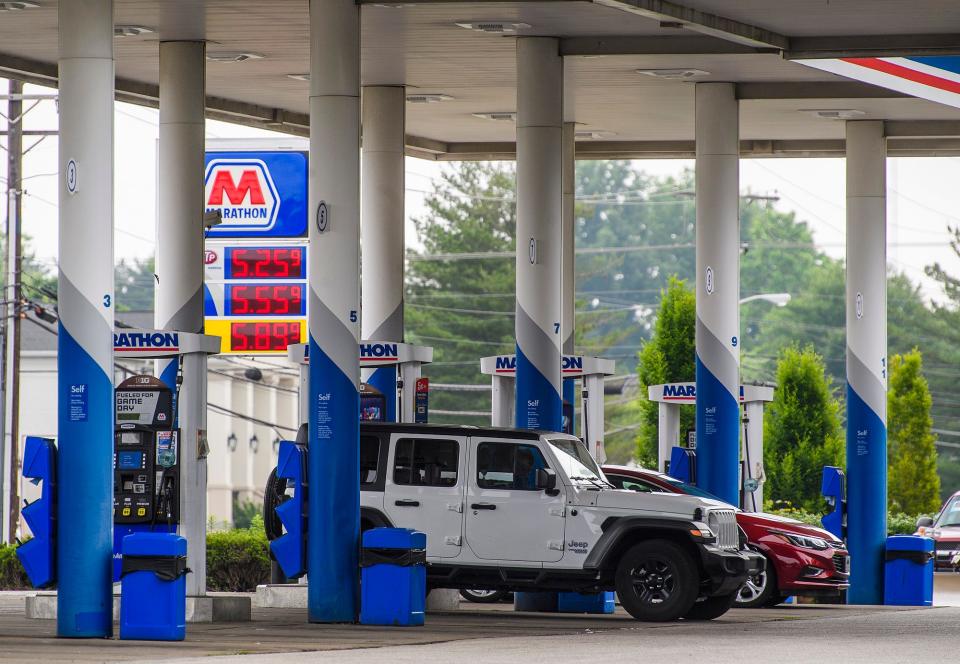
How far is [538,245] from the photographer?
22.2 m

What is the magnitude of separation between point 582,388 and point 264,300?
6.55m

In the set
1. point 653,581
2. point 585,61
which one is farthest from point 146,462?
point 585,61

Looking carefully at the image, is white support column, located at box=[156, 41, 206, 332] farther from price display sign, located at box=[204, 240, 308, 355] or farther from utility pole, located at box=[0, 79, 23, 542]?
utility pole, located at box=[0, 79, 23, 542]

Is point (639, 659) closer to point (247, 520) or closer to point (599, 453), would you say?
point (599, 453)

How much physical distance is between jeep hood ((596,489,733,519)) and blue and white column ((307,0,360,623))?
2.51m

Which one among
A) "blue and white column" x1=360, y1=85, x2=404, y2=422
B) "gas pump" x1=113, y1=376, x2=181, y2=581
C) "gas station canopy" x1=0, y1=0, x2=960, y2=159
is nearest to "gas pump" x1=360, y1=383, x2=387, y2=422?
"blue and white column" x1=360, y1=85, x2=404, y2=422

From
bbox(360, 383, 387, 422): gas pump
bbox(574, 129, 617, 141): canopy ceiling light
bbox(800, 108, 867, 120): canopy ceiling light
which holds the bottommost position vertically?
bbox(360, 383, 387, 422): gas pump

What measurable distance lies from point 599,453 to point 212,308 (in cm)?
734

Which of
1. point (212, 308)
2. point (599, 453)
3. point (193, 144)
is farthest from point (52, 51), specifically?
point (599, 453)

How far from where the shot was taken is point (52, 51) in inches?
947

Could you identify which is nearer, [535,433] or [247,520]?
[535,433]

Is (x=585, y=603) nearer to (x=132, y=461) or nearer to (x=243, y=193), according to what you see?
(x=132, y=461)

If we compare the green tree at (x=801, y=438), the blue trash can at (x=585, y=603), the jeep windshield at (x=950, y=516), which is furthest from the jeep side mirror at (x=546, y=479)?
the green tree at (x=801, y=438)

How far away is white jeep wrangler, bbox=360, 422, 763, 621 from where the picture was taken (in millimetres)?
19203
